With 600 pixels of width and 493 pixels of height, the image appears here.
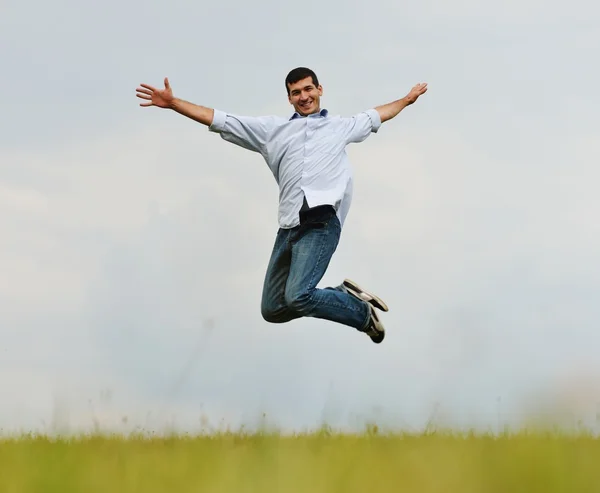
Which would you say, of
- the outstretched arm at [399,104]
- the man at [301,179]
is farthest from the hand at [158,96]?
the outstretched arm at [399,104]

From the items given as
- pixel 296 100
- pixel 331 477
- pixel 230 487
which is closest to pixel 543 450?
pixel 331 477

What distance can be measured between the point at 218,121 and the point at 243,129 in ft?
0.81

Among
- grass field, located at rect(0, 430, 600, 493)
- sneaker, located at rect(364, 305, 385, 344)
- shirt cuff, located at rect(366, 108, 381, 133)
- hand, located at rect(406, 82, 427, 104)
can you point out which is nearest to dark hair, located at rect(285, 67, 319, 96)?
shirt cuff, located at rect(366, 108, 381, 133)

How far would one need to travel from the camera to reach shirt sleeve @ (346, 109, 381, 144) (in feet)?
27.3

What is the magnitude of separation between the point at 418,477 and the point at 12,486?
2391mm

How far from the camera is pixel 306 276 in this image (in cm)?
791

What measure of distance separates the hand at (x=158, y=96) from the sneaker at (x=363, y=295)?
100.0 inches

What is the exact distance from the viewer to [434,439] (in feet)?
24.3

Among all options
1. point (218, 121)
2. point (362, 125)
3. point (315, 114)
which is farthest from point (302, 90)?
point (218, 121)

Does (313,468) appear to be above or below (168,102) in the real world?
below

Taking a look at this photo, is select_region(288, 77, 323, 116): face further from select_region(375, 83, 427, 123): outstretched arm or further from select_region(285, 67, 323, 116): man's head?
select_region(375, 83, 427, 123): outstretched arm

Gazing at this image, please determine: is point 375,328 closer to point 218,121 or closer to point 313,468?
point 218,121

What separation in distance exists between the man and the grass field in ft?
5.86

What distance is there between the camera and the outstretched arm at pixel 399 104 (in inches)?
342
